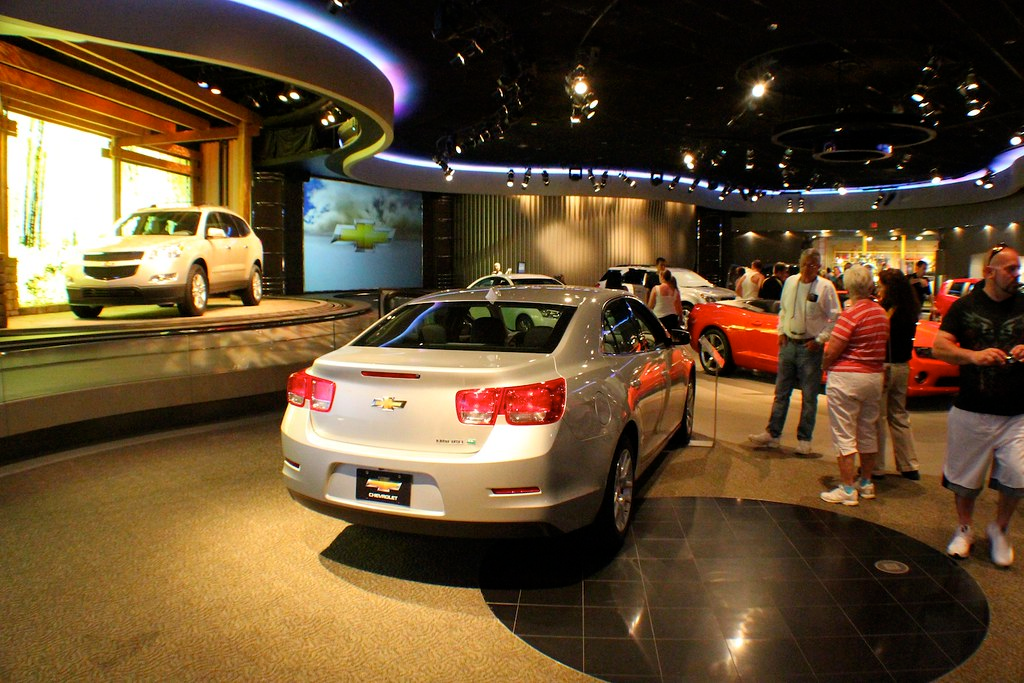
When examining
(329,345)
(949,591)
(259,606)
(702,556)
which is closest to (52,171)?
(329,345)

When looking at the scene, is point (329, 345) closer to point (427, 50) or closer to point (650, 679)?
point (427, 50)

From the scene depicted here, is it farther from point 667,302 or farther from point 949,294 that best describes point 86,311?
point 949,294

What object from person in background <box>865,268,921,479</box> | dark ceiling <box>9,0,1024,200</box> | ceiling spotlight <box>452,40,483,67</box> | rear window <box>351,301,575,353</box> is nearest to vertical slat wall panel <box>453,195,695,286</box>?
dark ceiling <box>9,0,1024,200</box>

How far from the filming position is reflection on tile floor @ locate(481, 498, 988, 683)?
2.97 m

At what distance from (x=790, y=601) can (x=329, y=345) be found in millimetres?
7669

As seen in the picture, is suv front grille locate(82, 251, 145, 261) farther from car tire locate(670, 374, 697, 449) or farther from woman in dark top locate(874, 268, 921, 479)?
woman in dark top locate(874, 268, 921, 479)

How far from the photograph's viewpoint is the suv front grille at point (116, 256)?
8930 mm

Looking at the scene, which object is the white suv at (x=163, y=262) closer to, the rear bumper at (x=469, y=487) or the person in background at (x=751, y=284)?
the rear bumper at (x=469, y=487)

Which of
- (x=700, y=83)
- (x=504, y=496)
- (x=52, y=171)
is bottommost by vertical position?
(x=504, y=496)

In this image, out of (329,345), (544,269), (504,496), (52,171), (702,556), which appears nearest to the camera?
(504,496)

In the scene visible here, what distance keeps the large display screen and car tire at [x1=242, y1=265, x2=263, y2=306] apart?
29.8ft

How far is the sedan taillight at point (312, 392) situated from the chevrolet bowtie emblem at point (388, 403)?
1.02 ft

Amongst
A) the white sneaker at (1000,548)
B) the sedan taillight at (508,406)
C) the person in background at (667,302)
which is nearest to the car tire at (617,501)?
the sedan taillight at (508,406)

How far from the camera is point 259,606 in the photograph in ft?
11.4
